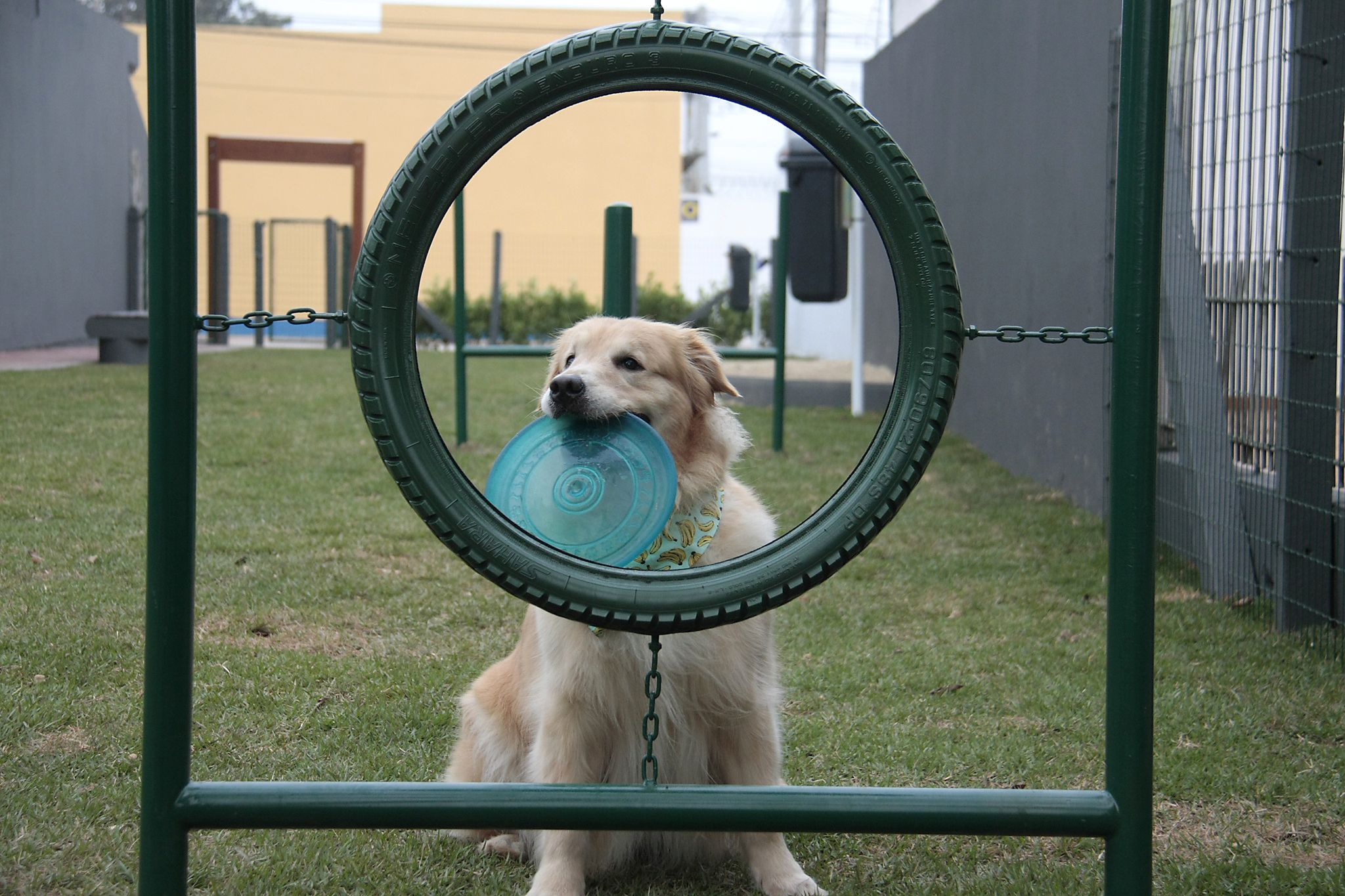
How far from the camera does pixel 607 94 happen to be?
6.22 ft

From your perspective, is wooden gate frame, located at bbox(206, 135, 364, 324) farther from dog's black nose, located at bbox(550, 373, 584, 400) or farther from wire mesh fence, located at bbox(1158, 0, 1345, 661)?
dog's black nose, located at bbox(550, 373, 584, 400)

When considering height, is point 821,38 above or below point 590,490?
above

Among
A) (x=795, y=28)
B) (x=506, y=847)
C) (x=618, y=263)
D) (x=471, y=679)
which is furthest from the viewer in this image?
(x=795, y=28)

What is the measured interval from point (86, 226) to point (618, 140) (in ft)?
32.0

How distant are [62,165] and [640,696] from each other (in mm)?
14993

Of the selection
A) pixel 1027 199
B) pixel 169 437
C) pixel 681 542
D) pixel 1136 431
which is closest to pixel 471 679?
pixel 681 542

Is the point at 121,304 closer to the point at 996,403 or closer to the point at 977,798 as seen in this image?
the point at 996,403

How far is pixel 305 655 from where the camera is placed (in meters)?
3.60

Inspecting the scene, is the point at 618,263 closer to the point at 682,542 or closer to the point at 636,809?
the point at 682,542

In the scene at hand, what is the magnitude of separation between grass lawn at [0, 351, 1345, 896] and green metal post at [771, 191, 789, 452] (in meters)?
1.64

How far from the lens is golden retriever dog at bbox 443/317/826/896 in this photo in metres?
2.25

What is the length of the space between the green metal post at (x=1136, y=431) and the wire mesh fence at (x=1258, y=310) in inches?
87.5

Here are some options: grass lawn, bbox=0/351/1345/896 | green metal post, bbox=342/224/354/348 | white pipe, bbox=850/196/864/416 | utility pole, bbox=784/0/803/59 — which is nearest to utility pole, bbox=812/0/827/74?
utility pole, bbox=784/0/803/59

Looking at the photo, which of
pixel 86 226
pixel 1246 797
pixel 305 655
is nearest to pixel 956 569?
pixel 1246 797
